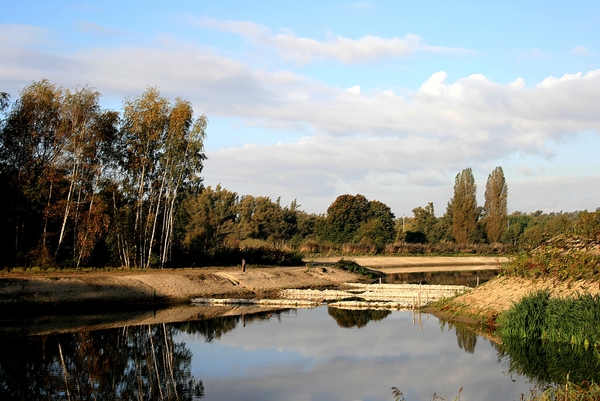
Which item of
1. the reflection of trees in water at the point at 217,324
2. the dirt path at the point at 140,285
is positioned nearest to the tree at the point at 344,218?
the dirt path at the point at 140,285

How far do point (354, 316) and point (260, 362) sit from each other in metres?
8.37

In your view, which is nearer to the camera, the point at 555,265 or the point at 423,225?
the point at 555,265

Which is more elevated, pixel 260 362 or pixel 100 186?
pixel 100 186

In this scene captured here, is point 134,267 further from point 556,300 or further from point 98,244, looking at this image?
point 556,300

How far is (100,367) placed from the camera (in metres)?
14.9

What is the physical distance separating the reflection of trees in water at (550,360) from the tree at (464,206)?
55.8m

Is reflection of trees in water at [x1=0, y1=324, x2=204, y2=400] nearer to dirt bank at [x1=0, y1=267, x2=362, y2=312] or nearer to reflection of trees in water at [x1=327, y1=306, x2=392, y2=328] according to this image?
dirt bank at [x1=0, y1=267, x2=362, y2=312]

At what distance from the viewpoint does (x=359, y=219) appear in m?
77.8

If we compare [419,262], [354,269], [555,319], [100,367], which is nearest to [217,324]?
[100,367]

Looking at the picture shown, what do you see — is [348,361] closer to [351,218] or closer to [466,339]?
[466,339]

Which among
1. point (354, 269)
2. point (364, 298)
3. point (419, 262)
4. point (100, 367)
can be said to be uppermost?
point (419, 262)

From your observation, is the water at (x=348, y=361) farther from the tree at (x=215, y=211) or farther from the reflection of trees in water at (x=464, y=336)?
the tree at (x=215, y=211)

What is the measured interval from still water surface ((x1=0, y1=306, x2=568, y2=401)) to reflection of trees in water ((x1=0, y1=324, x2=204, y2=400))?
22 millimetres

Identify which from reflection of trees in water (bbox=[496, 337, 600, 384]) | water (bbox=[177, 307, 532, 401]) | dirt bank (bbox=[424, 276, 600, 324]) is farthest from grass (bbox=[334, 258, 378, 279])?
reflection of trees in water (bbox=[496, 337, 600, 384])
